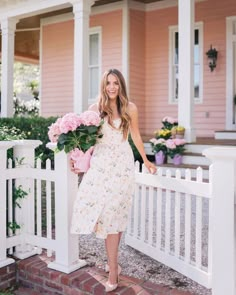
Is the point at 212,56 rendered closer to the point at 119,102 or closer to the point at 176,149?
the point at 176,149

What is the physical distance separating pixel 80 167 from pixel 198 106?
6.54 metres

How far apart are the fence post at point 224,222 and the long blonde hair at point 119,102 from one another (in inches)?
26.9

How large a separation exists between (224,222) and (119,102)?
1091 mm

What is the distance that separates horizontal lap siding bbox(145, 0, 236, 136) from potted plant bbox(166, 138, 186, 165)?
6.82ft

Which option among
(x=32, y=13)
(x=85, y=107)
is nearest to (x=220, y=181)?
(x=85, y=107)

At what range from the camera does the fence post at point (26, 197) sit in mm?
3344

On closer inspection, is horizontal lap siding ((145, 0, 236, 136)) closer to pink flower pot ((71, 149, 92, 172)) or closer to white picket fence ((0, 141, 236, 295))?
white picket fence ((0, 141, 236, 295))

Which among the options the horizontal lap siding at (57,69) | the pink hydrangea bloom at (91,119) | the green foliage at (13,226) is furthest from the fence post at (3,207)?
the horizontal lap siding at (57,69)

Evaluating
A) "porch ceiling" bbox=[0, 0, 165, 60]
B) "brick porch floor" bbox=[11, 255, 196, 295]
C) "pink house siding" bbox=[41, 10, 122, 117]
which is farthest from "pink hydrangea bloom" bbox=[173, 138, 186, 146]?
"porch ceiling" bbox=[0, 0, 165, 60]

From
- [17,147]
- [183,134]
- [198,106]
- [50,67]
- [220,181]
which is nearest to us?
[220,181]

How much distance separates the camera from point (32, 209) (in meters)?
3.40

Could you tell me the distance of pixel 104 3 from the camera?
950 centimetres

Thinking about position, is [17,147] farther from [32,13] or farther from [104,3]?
[104,3]

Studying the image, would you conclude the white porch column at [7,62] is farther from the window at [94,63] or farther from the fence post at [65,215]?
the fence post at [65,215]
